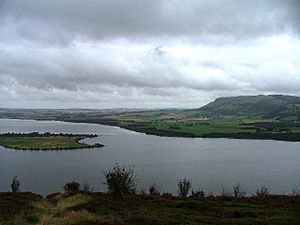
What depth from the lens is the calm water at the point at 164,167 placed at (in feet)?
233

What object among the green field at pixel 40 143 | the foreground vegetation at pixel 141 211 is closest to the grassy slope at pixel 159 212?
the foreground vegetation at pixel 141 211

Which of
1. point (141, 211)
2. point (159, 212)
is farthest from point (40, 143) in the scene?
point (159, 212)

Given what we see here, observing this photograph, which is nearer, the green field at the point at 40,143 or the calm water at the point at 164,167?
the calm water at the point at 164,167

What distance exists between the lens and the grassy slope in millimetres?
21203

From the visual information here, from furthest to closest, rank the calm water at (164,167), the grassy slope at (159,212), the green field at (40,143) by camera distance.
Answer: the green field at (40,143)
the calm water at (164,167)
the grassy slope at (159,212)

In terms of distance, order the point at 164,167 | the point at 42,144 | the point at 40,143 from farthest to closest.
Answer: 1. the point at 40,143
2. the point at 42,144
3. the point at 164,167

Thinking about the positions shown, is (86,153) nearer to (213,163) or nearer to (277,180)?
(213,163)

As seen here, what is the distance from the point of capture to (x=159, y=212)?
1001 inches

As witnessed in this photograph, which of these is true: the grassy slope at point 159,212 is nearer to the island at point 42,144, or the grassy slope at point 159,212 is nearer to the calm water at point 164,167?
the calm water at point 164,167

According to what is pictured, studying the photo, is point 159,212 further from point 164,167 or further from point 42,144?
point 42,144

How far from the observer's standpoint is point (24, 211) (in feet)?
81.4

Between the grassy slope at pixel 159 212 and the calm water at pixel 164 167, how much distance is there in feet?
111

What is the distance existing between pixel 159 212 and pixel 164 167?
6475cm

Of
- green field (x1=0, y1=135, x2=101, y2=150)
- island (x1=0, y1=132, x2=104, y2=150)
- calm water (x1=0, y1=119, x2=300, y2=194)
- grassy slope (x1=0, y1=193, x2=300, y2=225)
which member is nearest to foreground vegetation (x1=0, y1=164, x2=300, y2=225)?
grassy slope (x1=0, y1=193, x2=300, y2=225)
